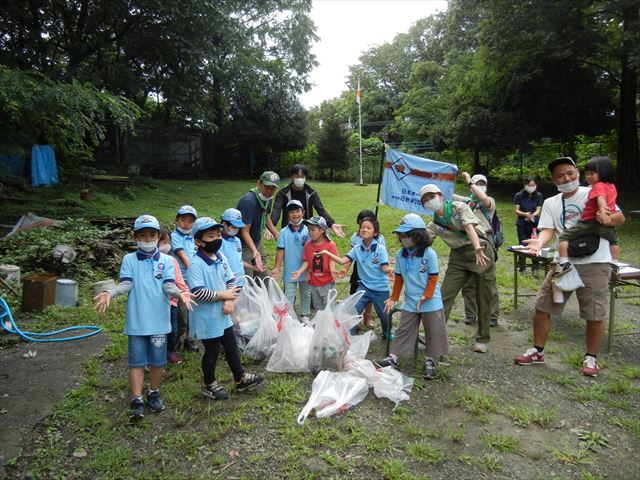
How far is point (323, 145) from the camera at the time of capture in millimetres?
26984

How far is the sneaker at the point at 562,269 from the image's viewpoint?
3.65 meters

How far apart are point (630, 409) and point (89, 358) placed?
460 cm

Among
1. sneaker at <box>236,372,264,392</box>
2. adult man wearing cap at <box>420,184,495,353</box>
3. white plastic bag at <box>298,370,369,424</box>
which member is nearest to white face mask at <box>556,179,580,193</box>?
adult man wearing cap at <box>420,184,495,353</box>

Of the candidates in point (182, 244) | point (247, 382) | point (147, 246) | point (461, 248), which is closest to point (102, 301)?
point (147, 246)

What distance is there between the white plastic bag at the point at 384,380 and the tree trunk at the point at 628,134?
13852mm

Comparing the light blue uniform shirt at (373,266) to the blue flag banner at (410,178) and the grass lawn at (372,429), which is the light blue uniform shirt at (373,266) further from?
the blue flag banner at (410,178)

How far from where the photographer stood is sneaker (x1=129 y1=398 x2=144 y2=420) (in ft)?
10.1

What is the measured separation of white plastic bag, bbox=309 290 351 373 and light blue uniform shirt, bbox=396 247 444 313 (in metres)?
0.64

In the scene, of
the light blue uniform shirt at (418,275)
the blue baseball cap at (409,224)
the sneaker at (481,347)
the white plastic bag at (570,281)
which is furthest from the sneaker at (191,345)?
the white plastic bag at (570,281)

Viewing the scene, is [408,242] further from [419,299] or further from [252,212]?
[252,212]

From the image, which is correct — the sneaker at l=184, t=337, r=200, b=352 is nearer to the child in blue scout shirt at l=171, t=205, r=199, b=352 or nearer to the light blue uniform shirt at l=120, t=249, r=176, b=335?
the child in blue scout shirt at l=171, t=205, r=199, b=352

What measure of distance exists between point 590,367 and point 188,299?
3400 millimetres

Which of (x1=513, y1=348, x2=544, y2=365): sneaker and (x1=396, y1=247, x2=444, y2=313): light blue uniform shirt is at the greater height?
(x1=396, y1=247, x2=444, y2=313): light blue uniform shirt

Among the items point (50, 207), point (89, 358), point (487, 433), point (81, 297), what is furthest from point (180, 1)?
point (487, 433)
